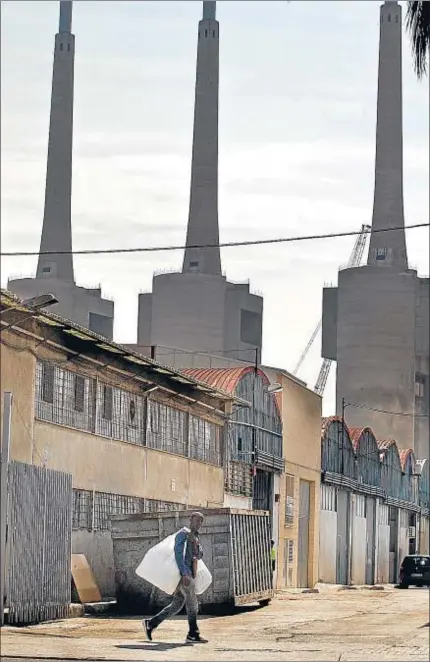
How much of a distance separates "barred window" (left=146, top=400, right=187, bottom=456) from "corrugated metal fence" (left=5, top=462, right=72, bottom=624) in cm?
1111

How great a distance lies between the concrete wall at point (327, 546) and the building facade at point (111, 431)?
1093 cm

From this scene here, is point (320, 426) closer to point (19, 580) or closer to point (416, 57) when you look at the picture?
point (416, 57)

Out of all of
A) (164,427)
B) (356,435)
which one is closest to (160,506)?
Result: (164,427)

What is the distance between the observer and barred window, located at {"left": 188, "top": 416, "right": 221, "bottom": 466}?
1314 inches

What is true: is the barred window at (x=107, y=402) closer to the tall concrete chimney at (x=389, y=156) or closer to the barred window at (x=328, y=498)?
the barred window at (x=328, y=498)

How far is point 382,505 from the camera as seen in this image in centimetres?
5294

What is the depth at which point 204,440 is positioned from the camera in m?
34.3

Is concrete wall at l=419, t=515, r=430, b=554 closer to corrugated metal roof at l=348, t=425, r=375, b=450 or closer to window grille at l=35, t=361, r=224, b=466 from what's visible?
corrugated metal roof at l=348, t=425, r=375, b=450

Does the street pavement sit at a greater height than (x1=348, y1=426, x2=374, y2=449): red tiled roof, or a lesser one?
lesser

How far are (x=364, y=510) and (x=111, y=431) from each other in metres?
27.2

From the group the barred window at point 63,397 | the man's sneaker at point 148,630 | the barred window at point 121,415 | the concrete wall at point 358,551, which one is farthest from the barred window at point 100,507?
the concrete wall at point 358,551

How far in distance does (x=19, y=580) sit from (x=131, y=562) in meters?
9.59

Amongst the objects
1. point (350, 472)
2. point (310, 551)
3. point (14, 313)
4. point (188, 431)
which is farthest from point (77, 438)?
point (350, 472)

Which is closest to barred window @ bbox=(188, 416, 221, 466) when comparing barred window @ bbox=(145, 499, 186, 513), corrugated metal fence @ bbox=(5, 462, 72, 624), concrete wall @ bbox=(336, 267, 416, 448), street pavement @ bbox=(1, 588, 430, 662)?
barred window @ bbox=(145, 499, 186, 513)
